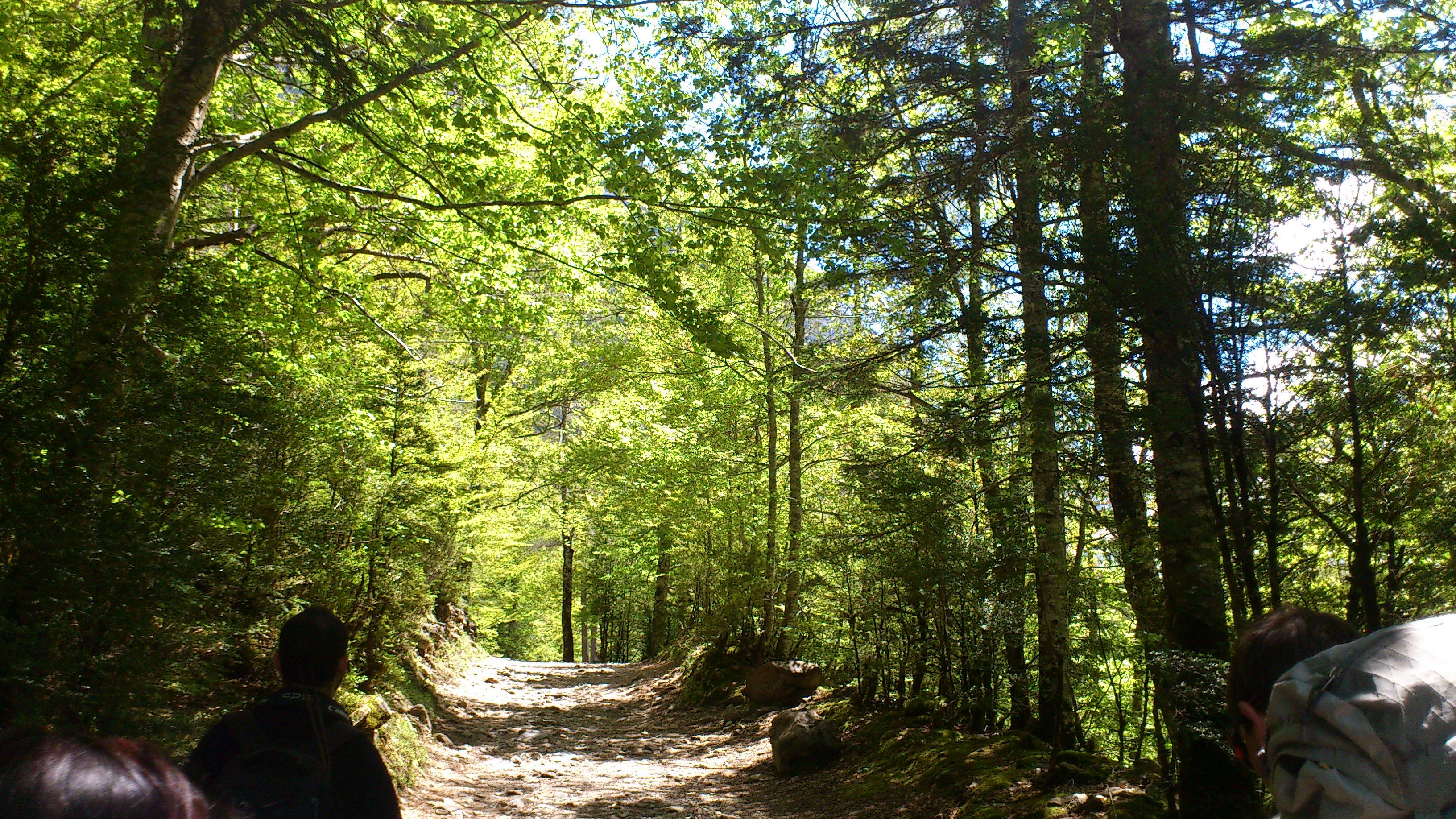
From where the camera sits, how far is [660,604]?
22172mm

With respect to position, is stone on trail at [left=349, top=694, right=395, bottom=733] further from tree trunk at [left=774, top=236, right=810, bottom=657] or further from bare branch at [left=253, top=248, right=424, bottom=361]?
tree trunk at [left=774, top=236, right=810, bottom=657]

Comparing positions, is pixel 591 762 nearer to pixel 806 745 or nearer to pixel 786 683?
pixel 806 745

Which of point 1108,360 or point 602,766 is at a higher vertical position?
point 1108,360

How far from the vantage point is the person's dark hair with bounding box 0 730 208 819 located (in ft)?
2.63

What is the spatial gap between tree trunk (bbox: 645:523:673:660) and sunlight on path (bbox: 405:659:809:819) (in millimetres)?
2804

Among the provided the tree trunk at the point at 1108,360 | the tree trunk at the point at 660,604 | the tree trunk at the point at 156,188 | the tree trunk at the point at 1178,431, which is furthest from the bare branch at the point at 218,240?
the tree trunk at the point at 660,604

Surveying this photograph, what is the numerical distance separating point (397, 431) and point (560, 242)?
3.18m

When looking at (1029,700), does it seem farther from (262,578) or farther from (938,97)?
(262,578)

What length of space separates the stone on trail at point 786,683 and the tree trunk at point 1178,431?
7981 mm

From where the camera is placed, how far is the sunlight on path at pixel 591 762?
800cm

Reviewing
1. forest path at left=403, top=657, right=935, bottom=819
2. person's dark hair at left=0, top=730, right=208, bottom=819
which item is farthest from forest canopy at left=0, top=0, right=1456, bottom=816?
Result: person's dark hair at left=0, top=730, right=208, bottom=819

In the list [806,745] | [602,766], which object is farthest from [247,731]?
[602,766]

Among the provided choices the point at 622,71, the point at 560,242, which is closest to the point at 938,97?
the point at 622,71

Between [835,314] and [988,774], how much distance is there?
23.9 ft
